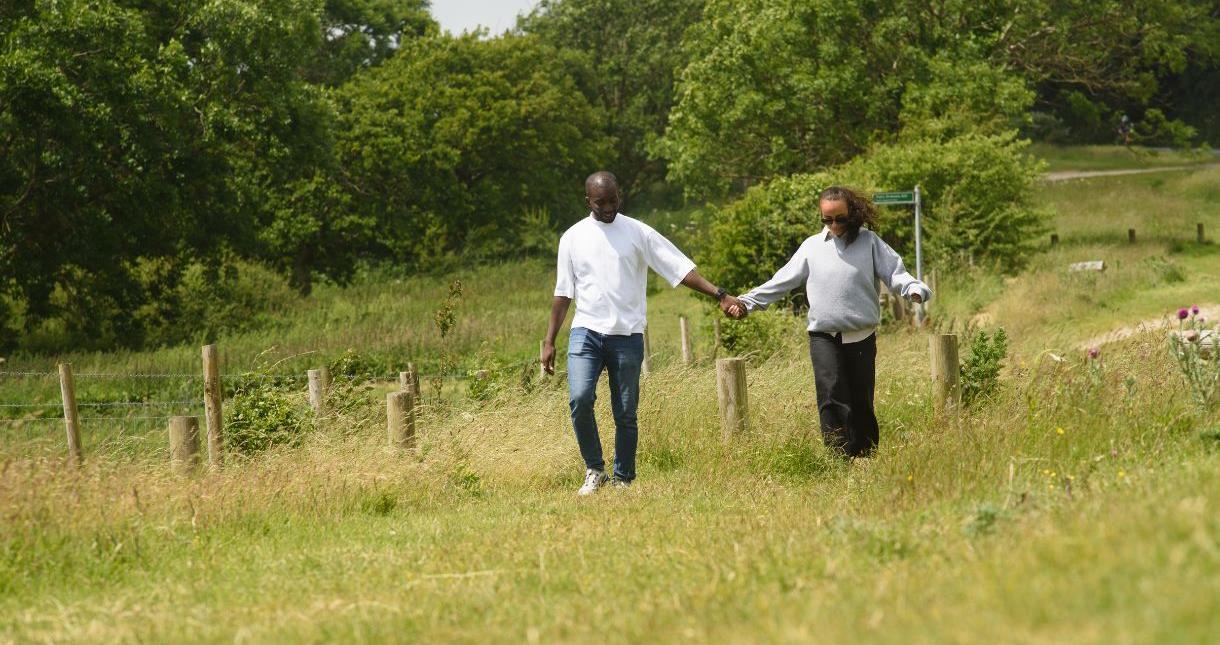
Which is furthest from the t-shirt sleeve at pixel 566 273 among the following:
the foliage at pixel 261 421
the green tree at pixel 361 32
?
the green tree at pixel 361 32

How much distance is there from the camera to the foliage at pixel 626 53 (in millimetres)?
62406

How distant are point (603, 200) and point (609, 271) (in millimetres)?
437

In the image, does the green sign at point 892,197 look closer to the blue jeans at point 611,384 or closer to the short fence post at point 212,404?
the blue jeans at point 611,384

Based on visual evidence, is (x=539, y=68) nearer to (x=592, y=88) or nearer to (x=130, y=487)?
(x=592, y=88)

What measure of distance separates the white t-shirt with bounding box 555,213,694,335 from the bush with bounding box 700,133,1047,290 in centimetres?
1701

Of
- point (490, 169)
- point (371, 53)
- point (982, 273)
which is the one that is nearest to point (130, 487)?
point (982, 273)

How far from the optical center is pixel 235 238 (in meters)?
29.6

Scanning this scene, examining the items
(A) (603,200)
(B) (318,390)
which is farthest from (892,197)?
(A) (603,200)

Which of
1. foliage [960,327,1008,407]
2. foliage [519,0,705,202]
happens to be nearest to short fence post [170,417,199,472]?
foliage [960,327,1008,407]

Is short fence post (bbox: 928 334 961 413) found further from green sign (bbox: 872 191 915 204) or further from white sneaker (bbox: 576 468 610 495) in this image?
green sign (bbox: 872 191 915 204)

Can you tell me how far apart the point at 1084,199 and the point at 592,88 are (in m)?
23.6

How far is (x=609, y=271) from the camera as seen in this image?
29.0 feet

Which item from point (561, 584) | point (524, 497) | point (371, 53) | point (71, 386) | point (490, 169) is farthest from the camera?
point (371, 53)

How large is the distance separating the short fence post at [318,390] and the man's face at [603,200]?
432 centimetres
